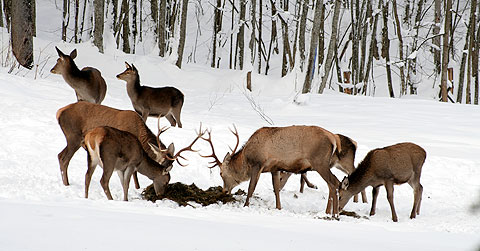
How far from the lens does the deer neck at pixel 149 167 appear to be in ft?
24.0

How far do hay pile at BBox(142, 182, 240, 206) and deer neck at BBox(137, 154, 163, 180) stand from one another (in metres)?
0.25

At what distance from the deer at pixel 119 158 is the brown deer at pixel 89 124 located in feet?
1.38

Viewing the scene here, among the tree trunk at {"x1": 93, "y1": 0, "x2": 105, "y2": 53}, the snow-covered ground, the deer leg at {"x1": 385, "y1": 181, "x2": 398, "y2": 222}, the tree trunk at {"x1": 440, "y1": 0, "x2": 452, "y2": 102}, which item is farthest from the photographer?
the tree trunk at {"x1": 93, "y1": 0, "x2": 105, "y2": 53}

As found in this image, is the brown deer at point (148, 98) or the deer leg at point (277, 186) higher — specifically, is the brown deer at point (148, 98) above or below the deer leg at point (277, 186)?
above

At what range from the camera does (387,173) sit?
24.6 ft

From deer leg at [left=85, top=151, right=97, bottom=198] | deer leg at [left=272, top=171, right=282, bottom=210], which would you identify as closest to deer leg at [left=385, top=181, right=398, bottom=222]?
deer leg at [left=272, top=171, right=282, bottom=210]

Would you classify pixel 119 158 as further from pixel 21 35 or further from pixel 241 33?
pixel 241 33

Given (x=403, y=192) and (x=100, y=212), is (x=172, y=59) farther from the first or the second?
(x=100, y=212)

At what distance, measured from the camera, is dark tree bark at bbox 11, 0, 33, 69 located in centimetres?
1562

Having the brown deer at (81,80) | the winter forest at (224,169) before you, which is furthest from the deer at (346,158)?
the brown deer at (81,80)

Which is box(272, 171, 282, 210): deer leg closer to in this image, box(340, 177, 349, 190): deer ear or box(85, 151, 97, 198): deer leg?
box(340, 177, 349, 190): deer ear

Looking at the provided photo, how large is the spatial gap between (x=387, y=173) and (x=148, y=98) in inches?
192

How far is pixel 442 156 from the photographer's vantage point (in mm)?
9711

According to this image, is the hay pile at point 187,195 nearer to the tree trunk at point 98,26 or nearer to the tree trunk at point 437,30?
the tree trunk at point 98,26
